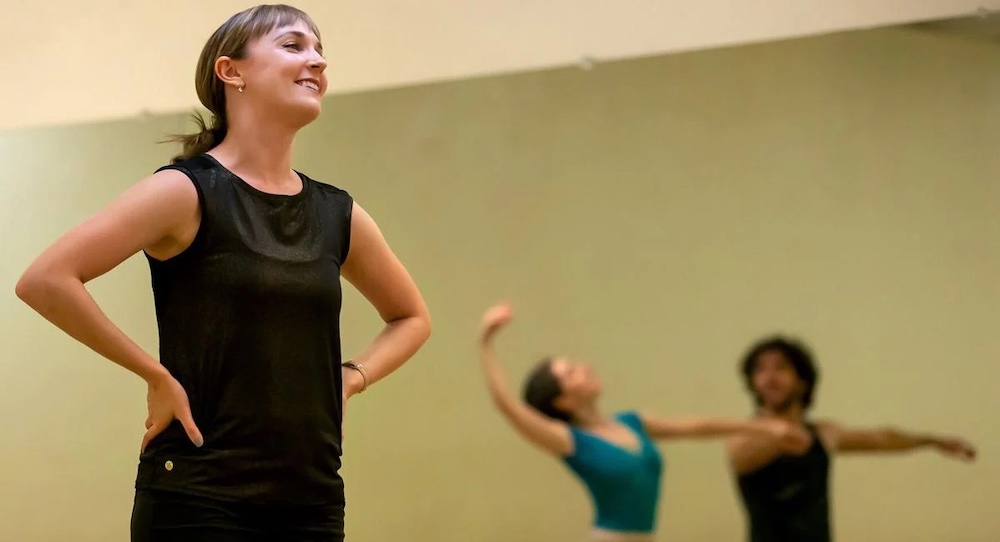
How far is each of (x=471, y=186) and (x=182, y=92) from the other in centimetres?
69

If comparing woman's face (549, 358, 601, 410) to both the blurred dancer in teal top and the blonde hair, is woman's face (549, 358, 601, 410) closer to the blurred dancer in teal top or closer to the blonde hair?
the blurred dancer in teal top

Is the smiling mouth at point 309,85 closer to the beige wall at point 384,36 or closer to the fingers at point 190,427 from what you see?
the fingers at point 190,427

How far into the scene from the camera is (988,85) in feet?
5.45

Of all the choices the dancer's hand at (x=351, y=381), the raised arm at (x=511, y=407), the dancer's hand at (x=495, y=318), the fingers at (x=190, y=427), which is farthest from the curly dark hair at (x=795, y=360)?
the fingers at (x=190, y=427)

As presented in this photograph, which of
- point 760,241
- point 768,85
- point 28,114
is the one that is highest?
point 28,114

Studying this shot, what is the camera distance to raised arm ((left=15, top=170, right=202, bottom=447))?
83 centimetres

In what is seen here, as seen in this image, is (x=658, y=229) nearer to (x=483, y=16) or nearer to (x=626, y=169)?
(x=626, y=169)

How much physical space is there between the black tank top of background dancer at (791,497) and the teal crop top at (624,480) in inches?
6.2

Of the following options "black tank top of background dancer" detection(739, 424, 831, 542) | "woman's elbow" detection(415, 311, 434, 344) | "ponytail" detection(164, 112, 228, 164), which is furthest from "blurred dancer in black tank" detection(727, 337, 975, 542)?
"ponytail" detection(164, 112, 228, 164)

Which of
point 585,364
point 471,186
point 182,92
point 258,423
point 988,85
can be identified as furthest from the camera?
point 182,92

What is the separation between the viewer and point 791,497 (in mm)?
1651

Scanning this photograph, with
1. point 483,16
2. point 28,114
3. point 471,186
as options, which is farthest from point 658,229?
point 28,114

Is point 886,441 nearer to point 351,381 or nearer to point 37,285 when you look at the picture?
point 351,381

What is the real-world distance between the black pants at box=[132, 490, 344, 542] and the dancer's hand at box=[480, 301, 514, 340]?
101 centimetres
